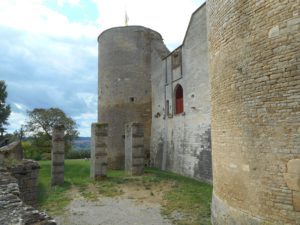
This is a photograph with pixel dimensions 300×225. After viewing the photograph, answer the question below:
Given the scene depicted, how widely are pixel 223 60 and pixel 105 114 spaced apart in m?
14.8

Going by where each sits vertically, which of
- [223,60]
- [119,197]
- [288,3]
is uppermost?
[288,3]

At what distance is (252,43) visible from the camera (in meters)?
5.20

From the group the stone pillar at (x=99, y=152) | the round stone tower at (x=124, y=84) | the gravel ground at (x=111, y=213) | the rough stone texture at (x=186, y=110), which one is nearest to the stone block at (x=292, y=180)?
the gravel ground at (x=111, y=213)

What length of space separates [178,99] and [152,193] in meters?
6.75

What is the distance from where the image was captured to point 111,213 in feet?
27.4

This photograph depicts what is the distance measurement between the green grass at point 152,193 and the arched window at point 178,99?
392cm

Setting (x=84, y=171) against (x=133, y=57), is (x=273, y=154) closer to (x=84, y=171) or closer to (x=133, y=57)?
(x=84, y=171)

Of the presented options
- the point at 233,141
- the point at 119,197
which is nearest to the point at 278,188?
the point at 233,141

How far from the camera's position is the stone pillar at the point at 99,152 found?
14.2 m

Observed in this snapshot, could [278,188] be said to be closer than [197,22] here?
Yes

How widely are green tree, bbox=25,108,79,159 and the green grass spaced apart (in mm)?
8883

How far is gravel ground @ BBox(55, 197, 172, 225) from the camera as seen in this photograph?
750 cm

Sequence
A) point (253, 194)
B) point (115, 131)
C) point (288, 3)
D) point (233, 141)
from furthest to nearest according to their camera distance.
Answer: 1. point (115, 131)
2. point (233, 141)
3. point (253, 194)
4. point (288, 3)

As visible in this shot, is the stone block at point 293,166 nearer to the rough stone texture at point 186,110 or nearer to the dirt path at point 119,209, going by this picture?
the dirt path at point 119,209
